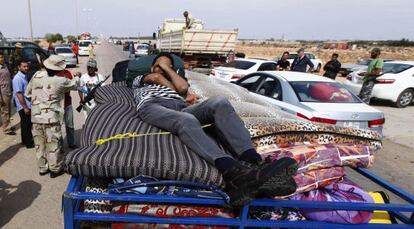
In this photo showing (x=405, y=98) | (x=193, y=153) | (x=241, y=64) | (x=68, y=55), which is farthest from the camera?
(x=68, y=55)

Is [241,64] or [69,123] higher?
[241,64]

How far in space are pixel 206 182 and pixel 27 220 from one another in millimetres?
2495

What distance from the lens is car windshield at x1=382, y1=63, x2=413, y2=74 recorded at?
11758mm

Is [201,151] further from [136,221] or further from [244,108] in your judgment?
[244,108]

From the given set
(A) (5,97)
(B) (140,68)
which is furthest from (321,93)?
(A) (5,97)

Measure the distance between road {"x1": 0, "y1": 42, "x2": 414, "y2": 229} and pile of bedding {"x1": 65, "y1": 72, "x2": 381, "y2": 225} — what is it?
1610 millimetres

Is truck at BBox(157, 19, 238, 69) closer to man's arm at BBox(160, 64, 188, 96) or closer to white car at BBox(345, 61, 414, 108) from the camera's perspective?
white car at BBox(345, 61, 414, 108)

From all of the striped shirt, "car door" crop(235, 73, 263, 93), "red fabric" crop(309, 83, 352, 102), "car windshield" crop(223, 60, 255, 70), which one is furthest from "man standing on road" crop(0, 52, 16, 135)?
"car windshield" crop(223, 60, 255, 70)

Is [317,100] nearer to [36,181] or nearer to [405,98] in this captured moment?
[36,181]

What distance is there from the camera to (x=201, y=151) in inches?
81.2

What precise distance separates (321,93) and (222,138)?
13.0ft

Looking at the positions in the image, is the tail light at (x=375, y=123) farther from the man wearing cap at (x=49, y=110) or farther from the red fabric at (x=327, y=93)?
the man wearing cap at (x=49, y=110)

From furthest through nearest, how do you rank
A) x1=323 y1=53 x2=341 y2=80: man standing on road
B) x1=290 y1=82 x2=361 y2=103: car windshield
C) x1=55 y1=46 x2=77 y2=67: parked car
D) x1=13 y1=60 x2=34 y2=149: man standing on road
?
1. x1=55 y1=46 x2=77 y2=67: parked car
2. x1=323 y1=53 x2=341 y2=80: man standing on road
3. x1=290 y1=82 x2=361 y2=103: car windshield
4. x1=13 y1=60 x2=34 y2=149: man standing on road

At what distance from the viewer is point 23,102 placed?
525 centimetres
